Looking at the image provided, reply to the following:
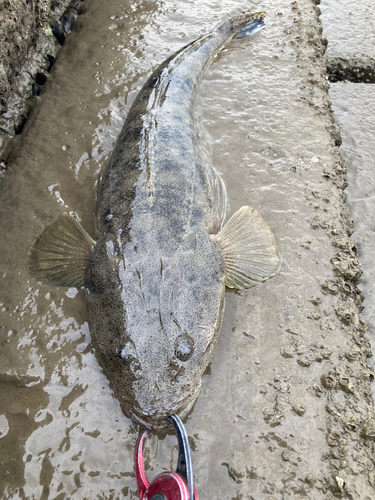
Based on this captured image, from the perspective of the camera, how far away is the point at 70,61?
4551 millimetres

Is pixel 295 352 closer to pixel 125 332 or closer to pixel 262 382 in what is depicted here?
pixel 262 382

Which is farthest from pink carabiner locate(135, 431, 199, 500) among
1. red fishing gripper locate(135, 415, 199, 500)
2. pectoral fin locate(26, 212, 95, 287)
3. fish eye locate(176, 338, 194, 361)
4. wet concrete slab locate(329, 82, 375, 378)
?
wet concrete slab locate(329, 82, 375, 378)

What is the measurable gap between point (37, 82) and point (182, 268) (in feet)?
10.4

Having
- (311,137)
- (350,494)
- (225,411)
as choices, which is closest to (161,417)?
(225,411)

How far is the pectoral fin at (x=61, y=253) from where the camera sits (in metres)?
2.84

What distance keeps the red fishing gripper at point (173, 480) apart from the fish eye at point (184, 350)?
326mm

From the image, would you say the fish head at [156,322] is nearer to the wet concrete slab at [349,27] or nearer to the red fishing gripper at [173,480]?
the red fishing gripper at [173,480]

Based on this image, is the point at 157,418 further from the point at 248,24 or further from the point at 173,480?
the point at 248,24

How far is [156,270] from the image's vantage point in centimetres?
246

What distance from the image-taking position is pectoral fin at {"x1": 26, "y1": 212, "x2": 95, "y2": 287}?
284 centimetres

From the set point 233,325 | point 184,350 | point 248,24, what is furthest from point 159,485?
point 248,24

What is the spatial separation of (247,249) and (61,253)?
1422 mm

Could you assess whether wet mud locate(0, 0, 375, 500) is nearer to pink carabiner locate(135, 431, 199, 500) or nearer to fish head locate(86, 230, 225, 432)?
pink carabiner locate(135, 431, 199, 500)

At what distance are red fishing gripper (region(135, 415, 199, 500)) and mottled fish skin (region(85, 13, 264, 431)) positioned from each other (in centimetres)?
17
